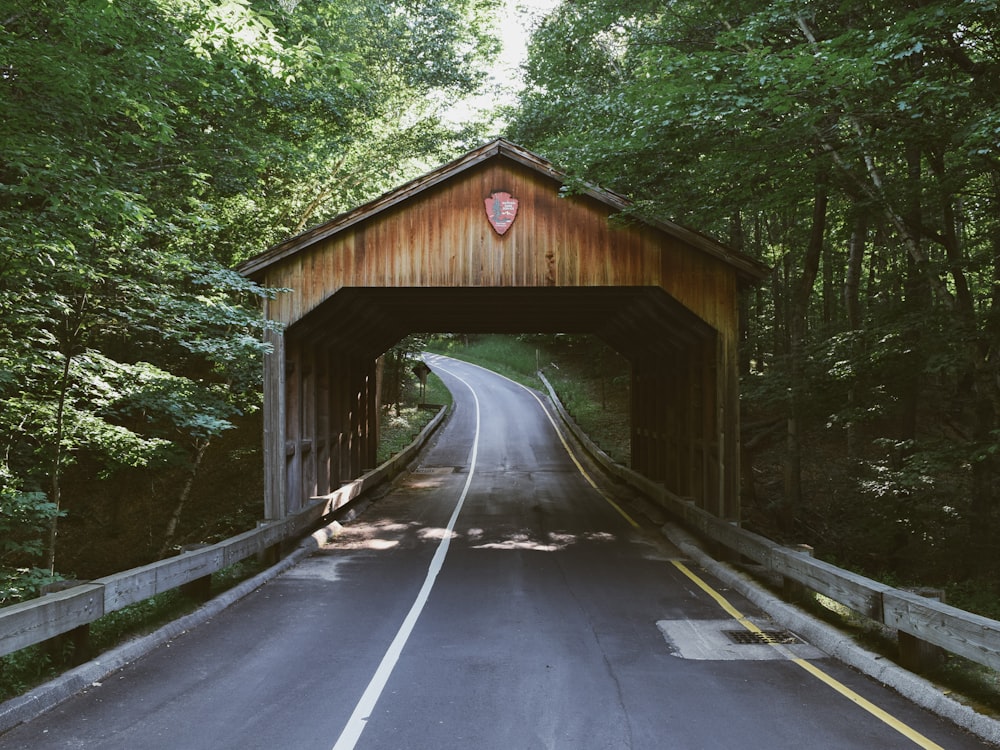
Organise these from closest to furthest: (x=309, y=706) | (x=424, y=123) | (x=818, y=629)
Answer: (x=309, y=706)
(x=818, y=629)
(x=424, y=123)

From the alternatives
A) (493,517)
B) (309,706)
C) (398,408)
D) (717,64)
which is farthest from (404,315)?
(398,408)

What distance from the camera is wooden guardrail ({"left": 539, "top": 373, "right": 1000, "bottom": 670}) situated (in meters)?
4.98

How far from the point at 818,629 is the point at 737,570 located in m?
2.96

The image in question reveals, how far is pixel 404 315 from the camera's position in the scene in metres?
16.9

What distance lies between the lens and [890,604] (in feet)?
19.6

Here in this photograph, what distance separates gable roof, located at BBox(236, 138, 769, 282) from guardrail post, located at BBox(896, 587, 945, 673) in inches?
263

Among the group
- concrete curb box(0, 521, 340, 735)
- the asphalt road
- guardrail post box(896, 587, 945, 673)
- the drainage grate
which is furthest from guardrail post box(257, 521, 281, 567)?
guardrail post box(896, 587, 945, 673)

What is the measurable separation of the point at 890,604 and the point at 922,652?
42 cm

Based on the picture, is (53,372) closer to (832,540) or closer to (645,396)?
(645,396)

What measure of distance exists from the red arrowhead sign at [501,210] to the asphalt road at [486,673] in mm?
5528

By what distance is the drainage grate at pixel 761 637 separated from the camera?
696 centimetres

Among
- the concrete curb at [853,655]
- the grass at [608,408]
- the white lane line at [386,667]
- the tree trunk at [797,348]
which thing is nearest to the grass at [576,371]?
the grass at [608,408]

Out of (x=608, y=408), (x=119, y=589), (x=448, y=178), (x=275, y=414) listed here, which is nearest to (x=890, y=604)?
(x=119, y=589)

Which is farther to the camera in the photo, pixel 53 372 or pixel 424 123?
pixel 424 123
